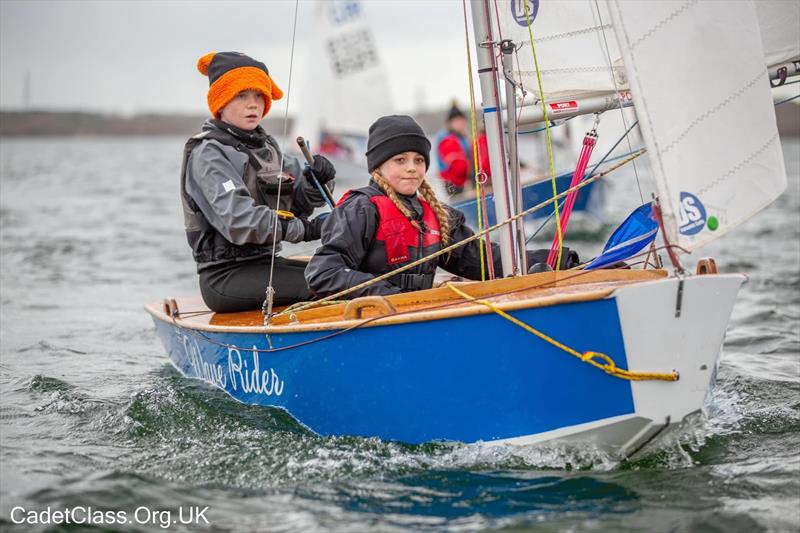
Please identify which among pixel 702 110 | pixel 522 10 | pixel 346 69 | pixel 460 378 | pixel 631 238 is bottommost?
pixel 460 378

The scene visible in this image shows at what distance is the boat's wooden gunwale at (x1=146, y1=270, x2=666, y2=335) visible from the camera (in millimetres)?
3654

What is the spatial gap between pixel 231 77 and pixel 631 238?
2266 millimetres

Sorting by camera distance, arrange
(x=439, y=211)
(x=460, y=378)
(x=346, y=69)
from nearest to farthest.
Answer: (x=460, y=378) → (x=439, y=211) → (x=346, y=69)

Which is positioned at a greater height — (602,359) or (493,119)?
(493,119)

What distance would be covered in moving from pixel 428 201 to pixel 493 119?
51 cm

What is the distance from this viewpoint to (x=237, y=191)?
5.02 metres

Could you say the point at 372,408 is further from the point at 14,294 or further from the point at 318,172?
the point at 14,294

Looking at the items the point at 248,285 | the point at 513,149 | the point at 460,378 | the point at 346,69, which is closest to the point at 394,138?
the point at 513,149

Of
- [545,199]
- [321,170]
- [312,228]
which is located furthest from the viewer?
Result: [545,199]

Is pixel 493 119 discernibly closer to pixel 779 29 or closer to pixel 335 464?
pixel 779 29

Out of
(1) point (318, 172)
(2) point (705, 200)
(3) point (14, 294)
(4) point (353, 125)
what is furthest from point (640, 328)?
(4) point (353, 125)

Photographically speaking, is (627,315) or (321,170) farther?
(321,170)

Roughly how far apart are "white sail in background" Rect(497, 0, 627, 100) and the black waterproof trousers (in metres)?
1.69

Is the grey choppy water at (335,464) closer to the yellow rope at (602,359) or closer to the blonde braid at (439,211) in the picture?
the yellow rope at (602,359)
